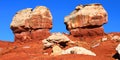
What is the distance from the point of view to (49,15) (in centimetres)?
5809

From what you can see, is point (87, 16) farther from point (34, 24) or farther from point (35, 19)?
point (34, 24)

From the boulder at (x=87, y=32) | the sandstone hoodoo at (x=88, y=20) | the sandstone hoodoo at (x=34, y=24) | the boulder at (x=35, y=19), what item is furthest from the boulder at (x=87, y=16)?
the sandstone hoodoo at (x=34, y=24)

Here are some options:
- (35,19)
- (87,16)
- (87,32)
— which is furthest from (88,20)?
(35,19)

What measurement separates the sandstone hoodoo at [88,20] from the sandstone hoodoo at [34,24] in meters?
4.18

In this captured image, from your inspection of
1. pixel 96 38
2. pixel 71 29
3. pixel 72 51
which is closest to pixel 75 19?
pixel 71 29

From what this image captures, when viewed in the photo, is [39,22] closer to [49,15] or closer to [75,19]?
[49,15]

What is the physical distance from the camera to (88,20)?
181ft

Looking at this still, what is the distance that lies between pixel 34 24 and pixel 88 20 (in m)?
9.65

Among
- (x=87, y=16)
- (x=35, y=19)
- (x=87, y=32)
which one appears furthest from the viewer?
(x=35, y=19)

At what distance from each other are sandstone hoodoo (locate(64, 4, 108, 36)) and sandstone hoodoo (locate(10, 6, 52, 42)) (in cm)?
418

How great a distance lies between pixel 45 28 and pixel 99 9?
33.0ft

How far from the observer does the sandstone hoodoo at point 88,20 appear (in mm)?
54625

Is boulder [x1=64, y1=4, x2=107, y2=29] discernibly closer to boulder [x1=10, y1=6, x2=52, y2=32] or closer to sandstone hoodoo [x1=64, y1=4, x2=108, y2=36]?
sandstone hoodoo [x1=64, y1=4, x2=108, y2=36]

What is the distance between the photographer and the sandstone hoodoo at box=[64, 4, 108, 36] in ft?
179
